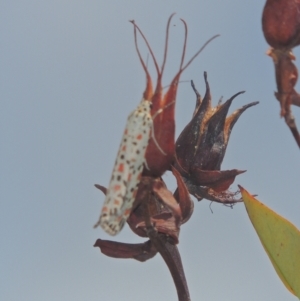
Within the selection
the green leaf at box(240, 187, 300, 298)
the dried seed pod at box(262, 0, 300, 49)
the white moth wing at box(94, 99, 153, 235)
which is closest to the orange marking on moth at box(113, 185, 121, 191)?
the white moth wing at box(94, 99, 153, 235)

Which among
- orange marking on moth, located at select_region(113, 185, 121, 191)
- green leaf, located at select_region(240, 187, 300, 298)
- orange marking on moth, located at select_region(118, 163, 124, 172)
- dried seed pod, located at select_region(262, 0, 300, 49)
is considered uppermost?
dried seed pod, located at select_region(262, 0, 300, 49)

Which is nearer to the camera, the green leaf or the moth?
the moth

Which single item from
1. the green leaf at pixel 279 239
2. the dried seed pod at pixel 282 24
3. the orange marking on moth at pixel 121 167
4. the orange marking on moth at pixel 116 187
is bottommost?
the green leaf at pixel 279 239

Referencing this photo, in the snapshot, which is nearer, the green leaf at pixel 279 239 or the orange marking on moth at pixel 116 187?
the orange marking on moth at pixel 116 187

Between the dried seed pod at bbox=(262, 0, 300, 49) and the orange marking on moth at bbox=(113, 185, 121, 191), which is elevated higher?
the dried seed pod at bbox=(262, 0, 300, 49)

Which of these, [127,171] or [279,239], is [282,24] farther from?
[279,239]

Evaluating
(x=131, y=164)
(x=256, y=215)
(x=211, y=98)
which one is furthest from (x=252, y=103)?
(x=131, y=164)

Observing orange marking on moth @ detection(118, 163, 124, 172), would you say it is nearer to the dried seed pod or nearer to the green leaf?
the dried seed pod

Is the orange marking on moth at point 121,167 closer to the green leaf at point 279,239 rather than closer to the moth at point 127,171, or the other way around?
the moth at point 127,171

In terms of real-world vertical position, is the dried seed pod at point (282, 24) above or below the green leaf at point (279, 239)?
above

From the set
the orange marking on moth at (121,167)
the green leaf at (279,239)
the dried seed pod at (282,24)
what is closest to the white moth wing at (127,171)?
the orange marking on moth at (121,167)
